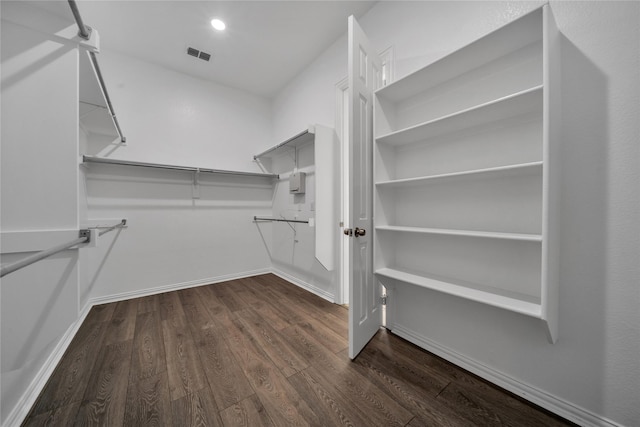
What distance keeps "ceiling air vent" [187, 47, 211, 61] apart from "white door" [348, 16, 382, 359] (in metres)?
2.07

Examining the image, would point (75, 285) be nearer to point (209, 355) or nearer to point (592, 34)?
point (209, 355)

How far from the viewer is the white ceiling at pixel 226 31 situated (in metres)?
2.04

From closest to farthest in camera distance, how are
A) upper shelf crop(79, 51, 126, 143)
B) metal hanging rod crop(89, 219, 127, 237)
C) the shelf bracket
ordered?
1. upper shelf crop(79, 51, 126, 143)
2. metal hanging rod crop(89, 219, 127, 237)
3. the shelf bracket

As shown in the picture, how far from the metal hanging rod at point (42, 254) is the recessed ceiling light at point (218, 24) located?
7.37 ft

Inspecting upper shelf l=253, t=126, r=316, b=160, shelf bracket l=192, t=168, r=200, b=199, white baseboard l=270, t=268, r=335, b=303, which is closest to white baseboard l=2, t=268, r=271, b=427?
white baseboard l=270, t=268, r=335, b=303

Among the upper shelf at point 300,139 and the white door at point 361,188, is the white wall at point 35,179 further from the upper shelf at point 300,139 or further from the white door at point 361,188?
the upper shelf at point 300,139

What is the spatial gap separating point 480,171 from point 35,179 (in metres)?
2.08

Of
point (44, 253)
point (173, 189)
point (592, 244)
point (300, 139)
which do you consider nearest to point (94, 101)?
point (173, 189)

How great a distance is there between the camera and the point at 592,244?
1.07 meters

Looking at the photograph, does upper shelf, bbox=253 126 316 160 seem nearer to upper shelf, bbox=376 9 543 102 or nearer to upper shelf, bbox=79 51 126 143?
upper shelf, bbox=376 9 543 102

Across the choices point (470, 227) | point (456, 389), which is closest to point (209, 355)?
point (456, 389)

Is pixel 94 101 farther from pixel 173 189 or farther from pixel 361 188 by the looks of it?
pixel 361 188

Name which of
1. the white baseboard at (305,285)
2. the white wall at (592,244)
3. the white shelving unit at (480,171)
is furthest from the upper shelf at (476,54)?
the white baseboard at (305,285)

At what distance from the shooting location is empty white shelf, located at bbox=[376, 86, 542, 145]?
110 centimetres
